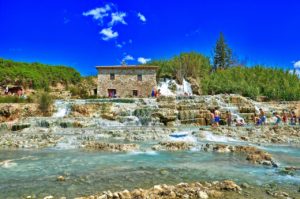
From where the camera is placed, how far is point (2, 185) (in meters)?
7.64

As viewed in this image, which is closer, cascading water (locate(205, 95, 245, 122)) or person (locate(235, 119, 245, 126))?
person (locate(235, 119, 245, 126))

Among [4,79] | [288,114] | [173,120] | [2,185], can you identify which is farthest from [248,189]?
[4,79]

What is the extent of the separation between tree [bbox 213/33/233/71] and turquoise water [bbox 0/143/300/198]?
61309mm

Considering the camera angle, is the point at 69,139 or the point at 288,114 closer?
the point at 69,139

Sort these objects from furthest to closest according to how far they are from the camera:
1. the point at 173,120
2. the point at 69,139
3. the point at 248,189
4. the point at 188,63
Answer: the point at 188,63 < the point at 173,120 < the point at 69,139 < the point at 248,189

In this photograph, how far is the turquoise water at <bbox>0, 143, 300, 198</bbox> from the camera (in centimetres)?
754

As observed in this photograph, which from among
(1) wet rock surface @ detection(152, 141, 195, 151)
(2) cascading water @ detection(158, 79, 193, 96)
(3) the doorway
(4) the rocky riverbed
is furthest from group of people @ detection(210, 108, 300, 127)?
(2) cascading water @ detection(158, 79, 193, 96)

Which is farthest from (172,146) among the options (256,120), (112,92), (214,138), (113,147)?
(112,92)

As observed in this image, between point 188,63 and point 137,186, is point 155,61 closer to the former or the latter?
point 188,63

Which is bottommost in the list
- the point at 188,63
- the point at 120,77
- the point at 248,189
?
the point at 248,189

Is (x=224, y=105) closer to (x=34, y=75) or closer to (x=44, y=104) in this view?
(x=44, y=104)

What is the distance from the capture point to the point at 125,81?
45.6 meters

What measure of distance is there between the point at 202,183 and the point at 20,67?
158ft

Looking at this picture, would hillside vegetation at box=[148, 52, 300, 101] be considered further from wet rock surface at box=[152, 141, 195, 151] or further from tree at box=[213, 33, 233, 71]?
wet rock surface at box=[152, 141, 195, 151]
